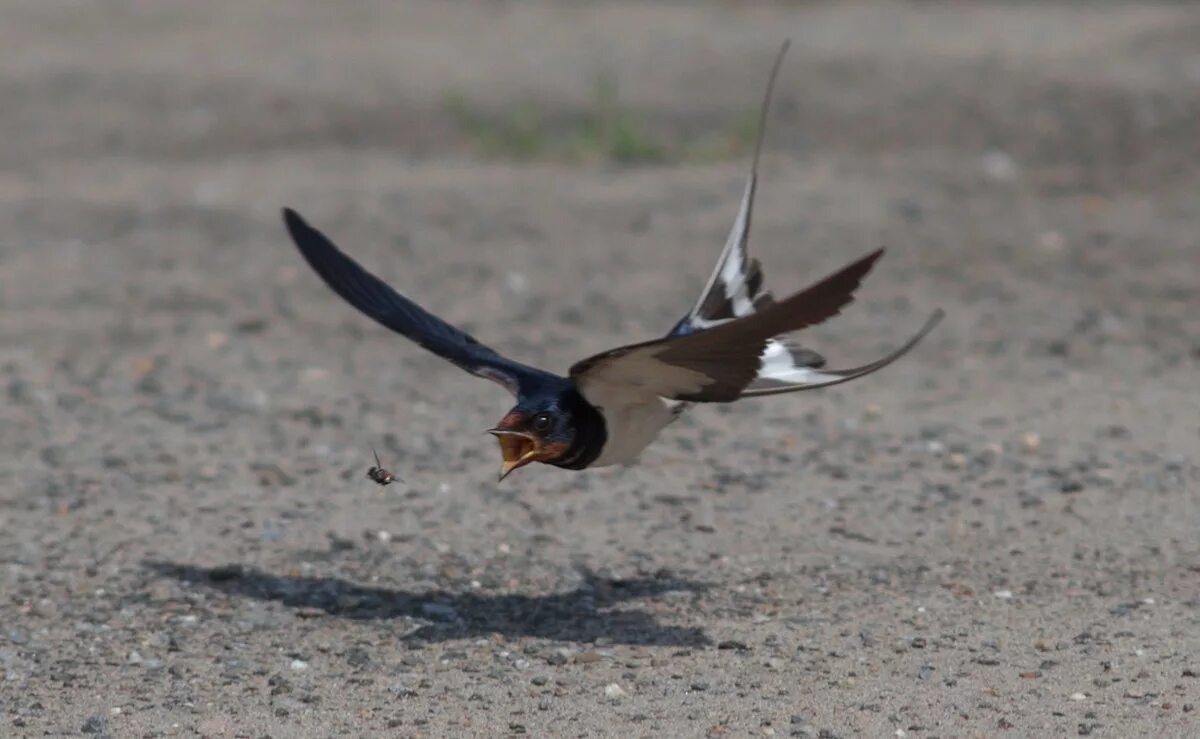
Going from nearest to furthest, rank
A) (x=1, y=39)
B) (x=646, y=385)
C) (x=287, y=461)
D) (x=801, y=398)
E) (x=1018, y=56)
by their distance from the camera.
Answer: (x=646, y=385) < (x=287, y=461) < (x=801, y=398) < (x=1018, y=56) < (x=1, y=39)

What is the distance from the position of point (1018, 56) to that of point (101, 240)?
207 inches

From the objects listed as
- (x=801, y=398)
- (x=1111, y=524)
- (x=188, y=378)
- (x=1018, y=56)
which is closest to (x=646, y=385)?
(x=1111, y=524)

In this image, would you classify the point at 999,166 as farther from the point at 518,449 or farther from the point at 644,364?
the point at 644,364

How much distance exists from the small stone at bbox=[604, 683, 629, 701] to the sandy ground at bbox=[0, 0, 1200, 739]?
3 centimetres

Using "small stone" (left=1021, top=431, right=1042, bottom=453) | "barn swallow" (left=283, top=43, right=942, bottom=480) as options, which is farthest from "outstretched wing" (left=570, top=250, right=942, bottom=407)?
"small stone" (left=1021, top=431, right=1042, bottom=453)

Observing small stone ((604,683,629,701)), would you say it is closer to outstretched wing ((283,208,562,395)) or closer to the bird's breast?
the bird's breast

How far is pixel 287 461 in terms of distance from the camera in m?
5.86

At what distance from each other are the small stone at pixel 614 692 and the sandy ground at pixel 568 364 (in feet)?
0.09

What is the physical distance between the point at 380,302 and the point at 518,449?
0.87 meters

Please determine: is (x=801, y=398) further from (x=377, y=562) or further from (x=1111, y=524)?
(x=377, y=562)

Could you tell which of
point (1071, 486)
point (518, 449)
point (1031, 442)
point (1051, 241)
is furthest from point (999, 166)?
point (518, 449)

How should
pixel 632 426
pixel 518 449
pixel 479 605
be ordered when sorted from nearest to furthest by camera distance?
pixel 518 449, pixel 632 426, pixel 479 605

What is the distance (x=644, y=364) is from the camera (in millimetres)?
3982

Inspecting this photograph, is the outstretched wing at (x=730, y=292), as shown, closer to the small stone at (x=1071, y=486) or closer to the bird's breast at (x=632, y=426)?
the bird's breast at (x=632, y=426)
